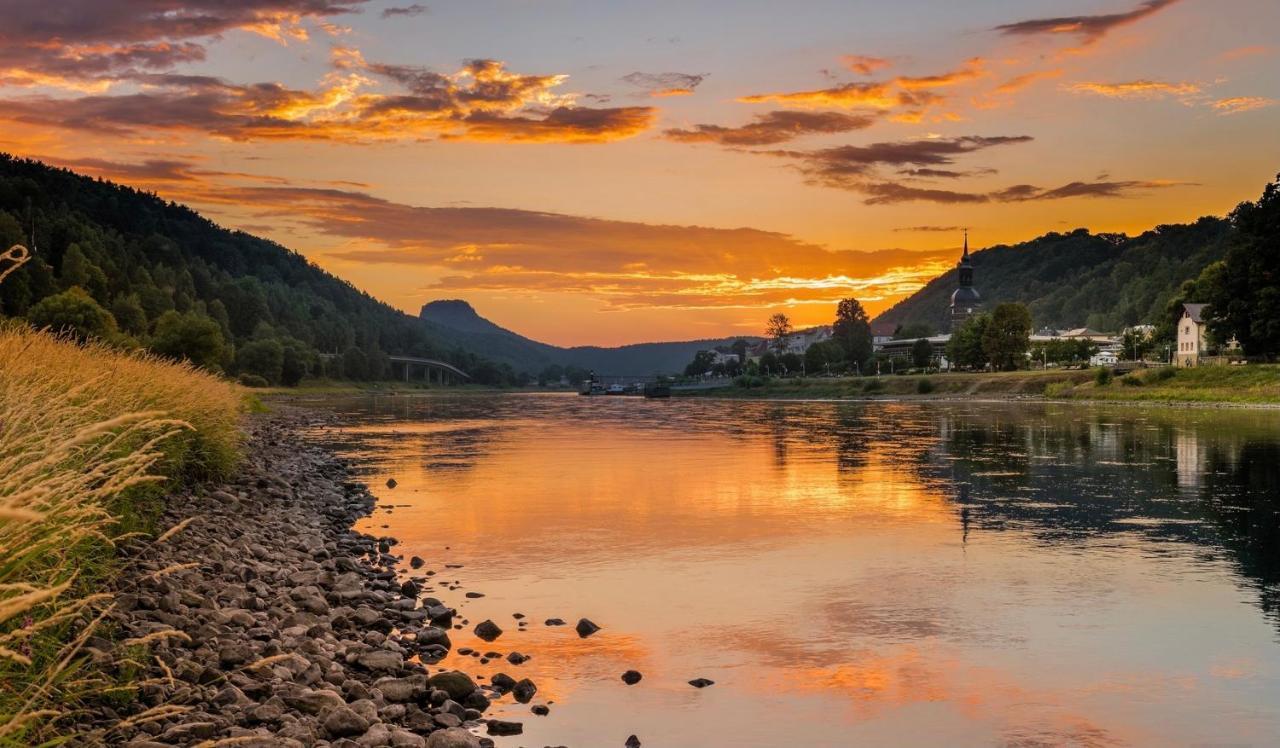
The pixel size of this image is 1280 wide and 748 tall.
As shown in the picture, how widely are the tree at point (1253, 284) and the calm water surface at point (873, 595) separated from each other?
75.4 metres

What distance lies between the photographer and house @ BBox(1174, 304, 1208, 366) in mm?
144000

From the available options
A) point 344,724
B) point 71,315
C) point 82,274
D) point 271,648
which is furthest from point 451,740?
point 82,274

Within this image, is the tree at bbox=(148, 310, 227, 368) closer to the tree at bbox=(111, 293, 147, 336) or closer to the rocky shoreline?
the tree at bbox=(111, 293, 147, 336)

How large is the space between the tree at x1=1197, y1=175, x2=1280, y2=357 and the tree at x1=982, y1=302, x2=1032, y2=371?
6398 centimetres

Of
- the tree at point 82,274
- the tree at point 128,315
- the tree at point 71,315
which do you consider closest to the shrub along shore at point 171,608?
the tree at point 71,315

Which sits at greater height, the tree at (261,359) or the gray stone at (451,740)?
the tree at (261,359)

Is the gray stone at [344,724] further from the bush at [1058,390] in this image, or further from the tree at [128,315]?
the bush at [1058,390]

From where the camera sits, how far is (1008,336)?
184 meters

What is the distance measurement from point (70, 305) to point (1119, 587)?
310 ft

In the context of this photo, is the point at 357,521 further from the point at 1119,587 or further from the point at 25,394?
the point at 1119,587

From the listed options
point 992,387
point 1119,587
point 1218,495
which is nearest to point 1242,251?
point 992,387

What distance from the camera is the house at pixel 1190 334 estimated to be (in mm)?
144000

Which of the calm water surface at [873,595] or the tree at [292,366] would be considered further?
the tree at [292,366]

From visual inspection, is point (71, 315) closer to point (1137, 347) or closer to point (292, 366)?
point (292, 366)
